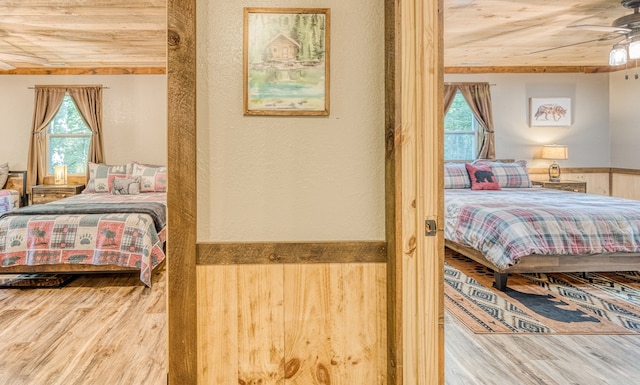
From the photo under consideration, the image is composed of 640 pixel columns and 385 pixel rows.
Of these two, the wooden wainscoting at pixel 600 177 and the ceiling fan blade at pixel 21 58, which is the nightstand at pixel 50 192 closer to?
the ceiling fan blade at pixel 21 58

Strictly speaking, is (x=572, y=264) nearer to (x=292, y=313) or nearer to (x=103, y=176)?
(x=292, y=313)

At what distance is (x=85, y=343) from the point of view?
2672 millimetres

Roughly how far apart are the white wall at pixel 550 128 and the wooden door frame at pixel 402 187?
5.43 meters

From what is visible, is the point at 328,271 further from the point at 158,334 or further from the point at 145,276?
the point at 145,276

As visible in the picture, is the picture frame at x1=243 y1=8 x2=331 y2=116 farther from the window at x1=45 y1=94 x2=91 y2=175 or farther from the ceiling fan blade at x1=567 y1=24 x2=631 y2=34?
the window at x1=45 y1=94 x2=91 y2=175

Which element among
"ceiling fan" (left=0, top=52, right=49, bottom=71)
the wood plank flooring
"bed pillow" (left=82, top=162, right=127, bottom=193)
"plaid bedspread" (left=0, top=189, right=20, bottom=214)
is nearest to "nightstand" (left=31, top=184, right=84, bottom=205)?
"bed pillow" (left=82, top=162, right=127, bottom=193)

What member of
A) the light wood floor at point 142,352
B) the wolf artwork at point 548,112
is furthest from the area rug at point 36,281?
the wolf artwork at point 548,112

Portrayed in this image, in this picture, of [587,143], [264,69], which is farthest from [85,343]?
[587,143]

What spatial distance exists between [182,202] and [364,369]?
36.9 inches

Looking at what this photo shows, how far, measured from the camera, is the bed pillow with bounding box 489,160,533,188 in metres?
5.89

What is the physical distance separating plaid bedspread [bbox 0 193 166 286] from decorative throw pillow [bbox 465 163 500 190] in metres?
4.08

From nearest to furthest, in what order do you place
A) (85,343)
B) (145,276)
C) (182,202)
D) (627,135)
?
(182,202), (85,343), (145,276), (627,135)

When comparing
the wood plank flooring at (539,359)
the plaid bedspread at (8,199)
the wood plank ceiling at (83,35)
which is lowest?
the wood plank flooring at (539,359)

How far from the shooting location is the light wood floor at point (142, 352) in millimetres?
2229
